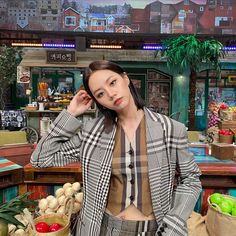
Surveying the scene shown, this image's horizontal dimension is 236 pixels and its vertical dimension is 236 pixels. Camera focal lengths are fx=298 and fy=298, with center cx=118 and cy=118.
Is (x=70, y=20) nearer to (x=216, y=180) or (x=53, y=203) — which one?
(x=216, y=180)

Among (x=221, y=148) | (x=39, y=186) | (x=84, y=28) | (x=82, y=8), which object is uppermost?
(x=82, y=8)

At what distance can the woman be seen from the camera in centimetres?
130

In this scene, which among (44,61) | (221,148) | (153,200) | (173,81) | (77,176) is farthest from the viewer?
(173,81)


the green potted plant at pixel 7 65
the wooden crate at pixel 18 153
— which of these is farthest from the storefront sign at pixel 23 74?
the wooden crate at pixel 18 153

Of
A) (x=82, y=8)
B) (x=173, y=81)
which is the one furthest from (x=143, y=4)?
(x=173, y=81)

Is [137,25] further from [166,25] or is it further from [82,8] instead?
[82,8]

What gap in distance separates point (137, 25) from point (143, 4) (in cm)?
84

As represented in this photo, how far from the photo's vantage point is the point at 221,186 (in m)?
2.56

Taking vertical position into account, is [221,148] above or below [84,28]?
below

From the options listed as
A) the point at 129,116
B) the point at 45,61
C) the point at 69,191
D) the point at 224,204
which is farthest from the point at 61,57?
the point at 129,116

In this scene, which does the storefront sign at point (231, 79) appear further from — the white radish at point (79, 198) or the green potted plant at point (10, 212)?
the green potted plant at point (10, 212)

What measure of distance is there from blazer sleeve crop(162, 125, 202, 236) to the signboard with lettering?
24.5ft

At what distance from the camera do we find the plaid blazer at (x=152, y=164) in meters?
1.30

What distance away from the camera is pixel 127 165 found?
1319mm
